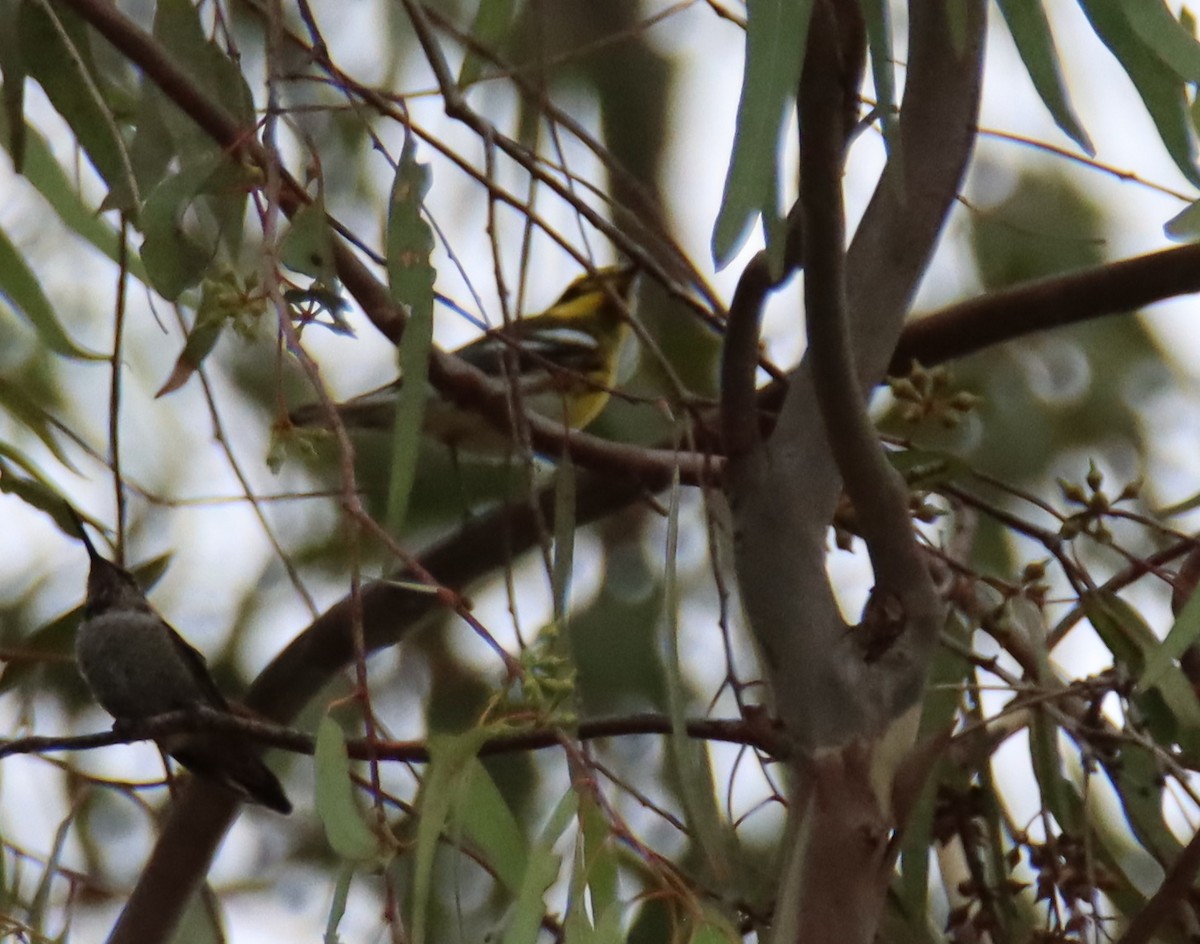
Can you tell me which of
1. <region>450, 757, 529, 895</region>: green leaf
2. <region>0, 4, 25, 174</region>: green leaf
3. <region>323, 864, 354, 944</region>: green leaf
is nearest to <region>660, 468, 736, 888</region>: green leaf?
<region>450, 757, 529, 895</region>: green leaf

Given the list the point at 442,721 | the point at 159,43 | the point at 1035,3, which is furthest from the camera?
the point at 442,721

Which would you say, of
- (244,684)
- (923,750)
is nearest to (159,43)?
(923,750)

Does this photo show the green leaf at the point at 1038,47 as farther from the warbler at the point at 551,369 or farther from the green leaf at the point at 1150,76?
the warbler at the point at 551,369

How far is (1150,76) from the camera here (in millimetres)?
1002

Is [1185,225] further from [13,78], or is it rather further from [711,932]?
[13,78]

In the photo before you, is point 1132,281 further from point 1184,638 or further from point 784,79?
point 784,79

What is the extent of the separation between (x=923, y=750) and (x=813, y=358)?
0.30 metres

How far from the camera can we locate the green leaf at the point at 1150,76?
0.98m

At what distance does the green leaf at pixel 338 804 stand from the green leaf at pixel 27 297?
2.20 feet

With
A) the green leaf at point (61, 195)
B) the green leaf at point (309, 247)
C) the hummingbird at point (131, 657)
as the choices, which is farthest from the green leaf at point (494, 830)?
the hummingbird at point (131, 657)

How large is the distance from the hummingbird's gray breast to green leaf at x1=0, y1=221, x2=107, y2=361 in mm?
Answer: 462

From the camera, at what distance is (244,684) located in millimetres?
2555

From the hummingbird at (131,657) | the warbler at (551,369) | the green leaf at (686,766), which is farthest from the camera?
the warbler at (551,369)

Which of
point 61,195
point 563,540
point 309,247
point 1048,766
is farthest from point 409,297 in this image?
point 1048,766
